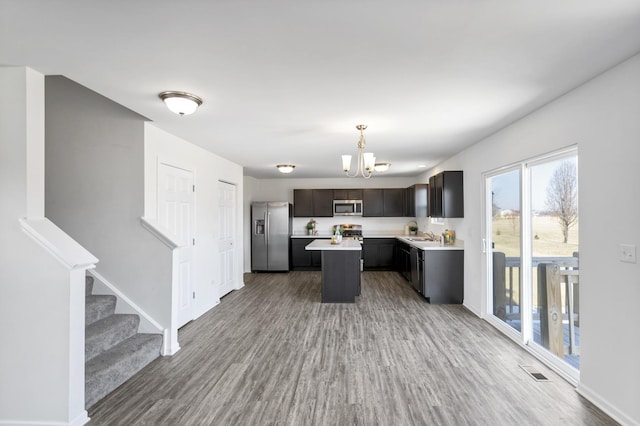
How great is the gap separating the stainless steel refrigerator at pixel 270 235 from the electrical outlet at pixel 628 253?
6183mm

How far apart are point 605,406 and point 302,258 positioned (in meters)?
6.14

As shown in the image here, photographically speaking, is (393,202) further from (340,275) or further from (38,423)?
(38,423)

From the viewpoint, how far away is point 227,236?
5594mm

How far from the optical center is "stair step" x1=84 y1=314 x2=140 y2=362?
269cm

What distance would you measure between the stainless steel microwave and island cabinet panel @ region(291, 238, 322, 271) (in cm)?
106

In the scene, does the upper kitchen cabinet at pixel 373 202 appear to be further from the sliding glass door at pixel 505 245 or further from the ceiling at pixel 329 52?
the ceiling at pixel 329 52

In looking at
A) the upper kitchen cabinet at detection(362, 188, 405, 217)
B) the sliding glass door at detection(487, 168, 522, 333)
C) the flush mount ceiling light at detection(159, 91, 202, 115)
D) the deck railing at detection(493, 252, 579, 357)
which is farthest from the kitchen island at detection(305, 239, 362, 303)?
the upper kitchen cabinet at detection(362, 188, 405, 217)

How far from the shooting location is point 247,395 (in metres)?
2.43

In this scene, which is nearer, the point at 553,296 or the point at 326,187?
the point at 553,296

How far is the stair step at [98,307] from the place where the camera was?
2.97m

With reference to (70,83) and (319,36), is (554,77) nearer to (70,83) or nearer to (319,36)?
(319,36)

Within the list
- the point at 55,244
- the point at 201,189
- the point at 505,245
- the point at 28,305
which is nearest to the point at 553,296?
the point at 505,245

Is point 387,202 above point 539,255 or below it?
above

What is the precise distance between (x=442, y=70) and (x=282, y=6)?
1.22 metres
